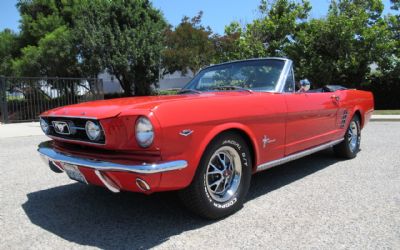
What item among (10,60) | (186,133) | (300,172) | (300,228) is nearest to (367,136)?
(300,172)

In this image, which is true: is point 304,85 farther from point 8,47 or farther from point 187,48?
point 8,47

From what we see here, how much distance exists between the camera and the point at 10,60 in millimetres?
22938

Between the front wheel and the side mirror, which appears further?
the side mirror

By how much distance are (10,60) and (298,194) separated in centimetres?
2274

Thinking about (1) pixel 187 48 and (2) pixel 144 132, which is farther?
(1) pixel 187 48

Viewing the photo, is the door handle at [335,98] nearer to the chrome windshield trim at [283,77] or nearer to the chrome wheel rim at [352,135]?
the chrome wheel rim at [352,135]

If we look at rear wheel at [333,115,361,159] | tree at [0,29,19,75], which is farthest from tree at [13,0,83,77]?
rear wheel at [333,115,361,159]

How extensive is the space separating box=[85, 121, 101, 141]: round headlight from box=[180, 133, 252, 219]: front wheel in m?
0.87

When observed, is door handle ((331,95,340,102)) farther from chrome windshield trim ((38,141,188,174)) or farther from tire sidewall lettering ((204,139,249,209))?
chrome windshield trim ((38,141,188,174))

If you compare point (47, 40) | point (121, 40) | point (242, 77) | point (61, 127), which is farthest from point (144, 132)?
point (47, 40)

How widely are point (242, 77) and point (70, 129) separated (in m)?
2.19

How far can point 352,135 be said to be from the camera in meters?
6.41

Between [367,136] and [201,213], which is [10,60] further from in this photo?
[201,213]

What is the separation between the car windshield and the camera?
460 cm
